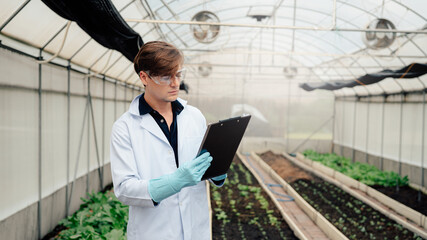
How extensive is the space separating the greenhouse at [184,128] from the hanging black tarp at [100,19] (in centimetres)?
2

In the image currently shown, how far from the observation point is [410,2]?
267 inches

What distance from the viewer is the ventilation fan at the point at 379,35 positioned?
5.54 m

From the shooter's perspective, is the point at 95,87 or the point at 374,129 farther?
the point at 374,129

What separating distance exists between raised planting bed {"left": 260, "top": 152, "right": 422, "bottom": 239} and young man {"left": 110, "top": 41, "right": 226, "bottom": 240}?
4.61m

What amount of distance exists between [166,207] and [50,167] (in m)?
3.93

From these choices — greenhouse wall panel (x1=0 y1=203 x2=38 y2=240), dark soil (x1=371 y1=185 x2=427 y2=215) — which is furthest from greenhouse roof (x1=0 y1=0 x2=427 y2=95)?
dark soil (x1=371 y1=185 x2=427 y2=215)

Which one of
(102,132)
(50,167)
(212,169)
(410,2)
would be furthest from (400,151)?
(212,169)

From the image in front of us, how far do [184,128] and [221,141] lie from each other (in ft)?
0.63

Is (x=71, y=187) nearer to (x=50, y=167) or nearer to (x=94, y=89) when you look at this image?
(x=50, y=167)

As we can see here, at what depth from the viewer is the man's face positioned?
1.62 m

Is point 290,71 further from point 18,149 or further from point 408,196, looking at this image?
point 18,149

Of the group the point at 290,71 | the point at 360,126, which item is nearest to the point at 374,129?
the point at 360,126

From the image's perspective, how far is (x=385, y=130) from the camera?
35.0ft

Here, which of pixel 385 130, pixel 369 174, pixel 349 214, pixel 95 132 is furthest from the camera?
pixel 385 130
